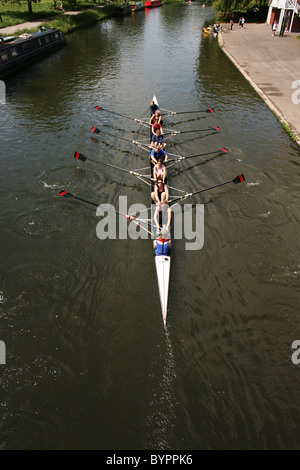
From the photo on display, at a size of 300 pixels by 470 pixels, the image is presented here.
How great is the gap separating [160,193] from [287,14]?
56.1 metres

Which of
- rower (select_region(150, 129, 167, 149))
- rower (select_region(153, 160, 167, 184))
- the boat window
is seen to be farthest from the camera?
the boat window

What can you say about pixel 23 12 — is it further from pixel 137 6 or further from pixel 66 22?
pixel 137 6

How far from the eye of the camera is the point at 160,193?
15.4m

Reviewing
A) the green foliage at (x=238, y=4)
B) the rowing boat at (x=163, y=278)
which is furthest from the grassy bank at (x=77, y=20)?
the rowing boat at (x=163, y=278)

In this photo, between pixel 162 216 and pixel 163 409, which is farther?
pixel 162 216

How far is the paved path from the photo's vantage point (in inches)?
1027

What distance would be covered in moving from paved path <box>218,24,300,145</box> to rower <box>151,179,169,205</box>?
1339 centimetres

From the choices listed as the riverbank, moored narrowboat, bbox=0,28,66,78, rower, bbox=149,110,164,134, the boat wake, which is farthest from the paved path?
the riverbank

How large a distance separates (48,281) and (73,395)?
491 cm

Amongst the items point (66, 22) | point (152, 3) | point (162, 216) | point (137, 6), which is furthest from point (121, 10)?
point (162, 216)

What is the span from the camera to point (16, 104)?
28188mm

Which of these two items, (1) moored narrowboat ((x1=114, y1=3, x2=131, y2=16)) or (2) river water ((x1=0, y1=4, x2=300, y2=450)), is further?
(1) moored narrowboat ((x1=114, y1=3, x2=131, y2=16))

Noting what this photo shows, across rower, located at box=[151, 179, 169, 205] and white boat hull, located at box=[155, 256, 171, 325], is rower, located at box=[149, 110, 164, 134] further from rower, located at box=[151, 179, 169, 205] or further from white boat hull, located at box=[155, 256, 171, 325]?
white boat hull, located at box=[155, 256, 171, 325]
